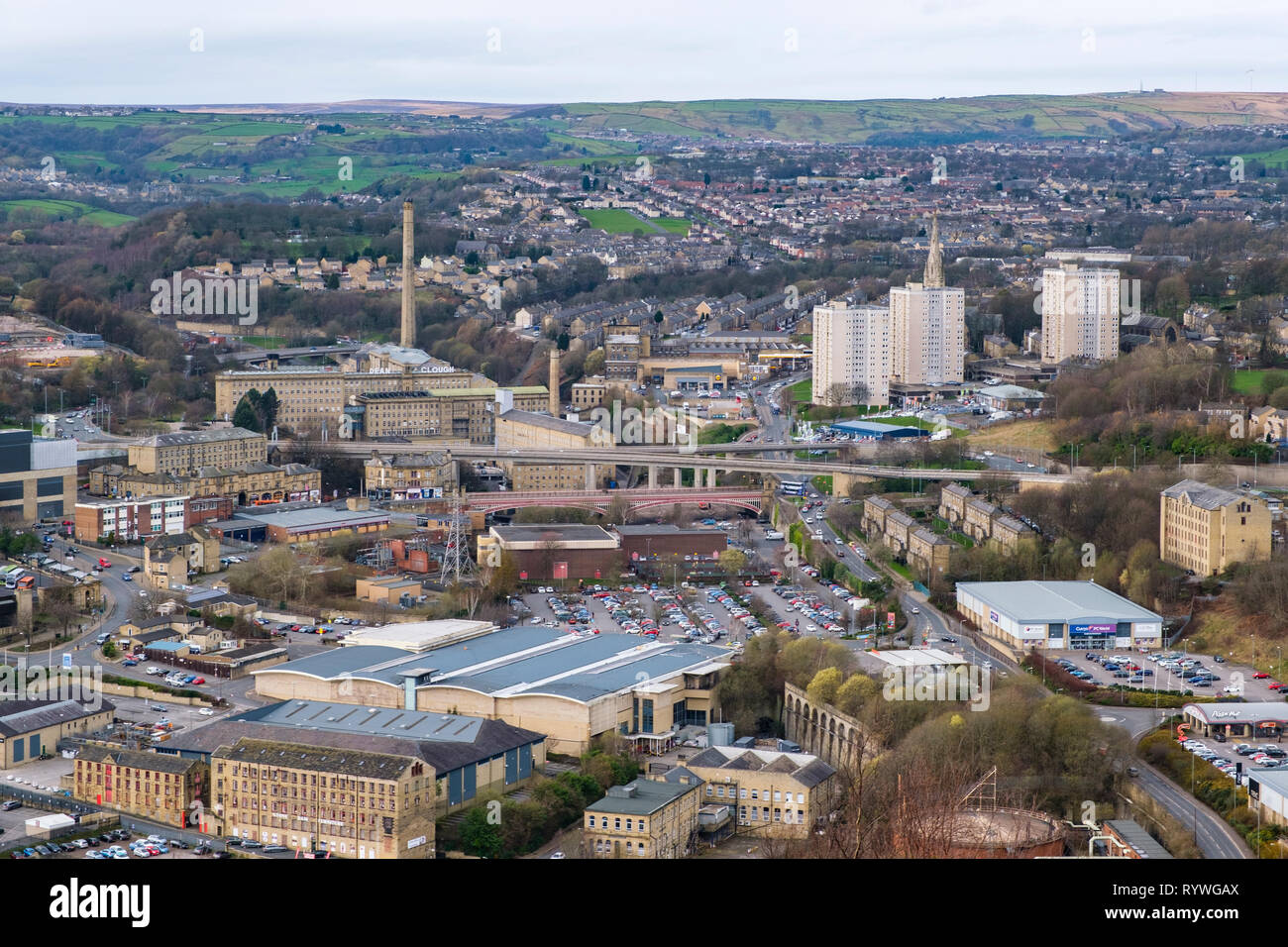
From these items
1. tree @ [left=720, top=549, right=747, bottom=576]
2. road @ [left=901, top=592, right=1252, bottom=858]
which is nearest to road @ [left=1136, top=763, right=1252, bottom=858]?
road @ [left=901, top=592, right=1252, bottom=858]

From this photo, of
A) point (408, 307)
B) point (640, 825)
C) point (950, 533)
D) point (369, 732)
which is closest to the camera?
point (640, 825)

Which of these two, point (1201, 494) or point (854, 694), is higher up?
point (1201, 494)

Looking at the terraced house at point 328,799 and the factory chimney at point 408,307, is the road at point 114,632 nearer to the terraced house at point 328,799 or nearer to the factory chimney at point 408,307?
the terraced house at point 328,799

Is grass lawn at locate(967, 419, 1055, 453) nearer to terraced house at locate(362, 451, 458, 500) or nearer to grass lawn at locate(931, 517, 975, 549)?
grass lawn at locate(931, 517, 975, 549)

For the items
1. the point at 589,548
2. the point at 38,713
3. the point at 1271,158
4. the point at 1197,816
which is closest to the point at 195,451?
the point at 589,548

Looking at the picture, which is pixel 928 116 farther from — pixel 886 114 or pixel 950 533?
pixel 950 533

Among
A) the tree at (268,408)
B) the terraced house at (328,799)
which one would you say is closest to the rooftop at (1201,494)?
the terraced house at (328,799)

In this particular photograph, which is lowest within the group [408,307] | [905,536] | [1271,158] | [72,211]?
[905,536]
